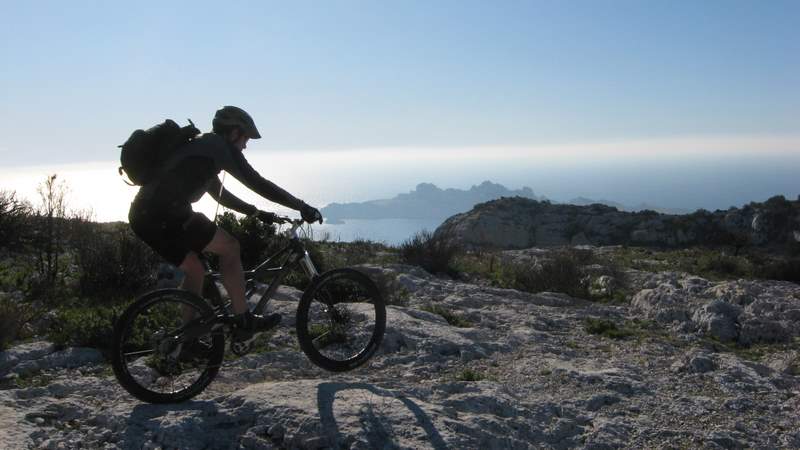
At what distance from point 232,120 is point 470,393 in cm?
314

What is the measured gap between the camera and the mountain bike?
4422mm

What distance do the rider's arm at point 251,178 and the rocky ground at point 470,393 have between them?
1.59 metres

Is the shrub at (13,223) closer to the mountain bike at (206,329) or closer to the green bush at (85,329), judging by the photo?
the green bush at (85,329)

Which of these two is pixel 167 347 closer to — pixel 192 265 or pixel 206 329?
pixel 206 329

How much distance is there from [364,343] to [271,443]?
82.4 inches

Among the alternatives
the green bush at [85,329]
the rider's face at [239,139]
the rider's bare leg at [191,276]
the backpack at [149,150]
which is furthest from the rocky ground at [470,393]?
the rider's face at [239,139]

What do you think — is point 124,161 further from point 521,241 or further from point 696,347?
point 521,241

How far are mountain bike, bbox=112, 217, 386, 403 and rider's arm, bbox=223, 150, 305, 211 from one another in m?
0.49

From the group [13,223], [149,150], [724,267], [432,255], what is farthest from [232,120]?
[724,267]

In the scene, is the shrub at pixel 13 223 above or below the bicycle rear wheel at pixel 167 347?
above

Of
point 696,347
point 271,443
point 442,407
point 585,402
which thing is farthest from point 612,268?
Answer: point 271,443

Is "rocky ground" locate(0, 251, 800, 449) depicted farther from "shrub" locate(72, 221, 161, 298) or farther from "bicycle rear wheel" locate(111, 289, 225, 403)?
"shrub" locate(72, 221, 161, 298)

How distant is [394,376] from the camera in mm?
5559

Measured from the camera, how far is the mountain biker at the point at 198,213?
4340mm
